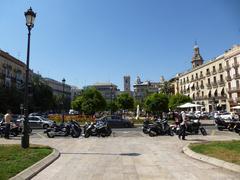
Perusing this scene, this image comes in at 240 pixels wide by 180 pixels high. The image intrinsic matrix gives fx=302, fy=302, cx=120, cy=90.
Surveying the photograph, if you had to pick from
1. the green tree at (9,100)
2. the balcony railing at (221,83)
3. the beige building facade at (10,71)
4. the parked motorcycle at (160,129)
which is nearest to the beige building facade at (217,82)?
the balcony railing at (221,83)

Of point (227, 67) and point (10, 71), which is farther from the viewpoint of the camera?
point (10, 71)

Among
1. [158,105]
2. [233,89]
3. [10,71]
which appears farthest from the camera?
[10,71]

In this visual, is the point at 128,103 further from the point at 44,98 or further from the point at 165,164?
the point at 165,164

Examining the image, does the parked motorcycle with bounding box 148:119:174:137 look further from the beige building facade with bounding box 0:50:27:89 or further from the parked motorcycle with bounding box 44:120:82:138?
the beige building facade with bounding box 0:50:27:89

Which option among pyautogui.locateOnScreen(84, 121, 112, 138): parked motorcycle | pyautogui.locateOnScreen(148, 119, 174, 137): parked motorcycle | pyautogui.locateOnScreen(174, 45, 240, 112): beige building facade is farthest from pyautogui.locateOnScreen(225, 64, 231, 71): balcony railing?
pyautogui.locateOnScreen(84, 121, 112, 138): parked motorcycle

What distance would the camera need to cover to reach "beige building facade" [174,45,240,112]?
2443 inches

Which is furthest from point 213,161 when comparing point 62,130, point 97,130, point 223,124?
point 223,124

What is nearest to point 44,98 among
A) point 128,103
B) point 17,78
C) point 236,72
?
point 17,78

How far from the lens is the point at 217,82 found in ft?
229

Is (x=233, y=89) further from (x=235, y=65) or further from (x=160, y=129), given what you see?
(x=160, y=129)

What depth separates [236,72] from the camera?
61000 millimetres

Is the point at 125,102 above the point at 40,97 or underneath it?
underneath

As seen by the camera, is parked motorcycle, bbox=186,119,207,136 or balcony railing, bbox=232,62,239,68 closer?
parked motorcycle, bbox=186,119,207,136

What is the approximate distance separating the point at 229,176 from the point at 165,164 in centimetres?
239
